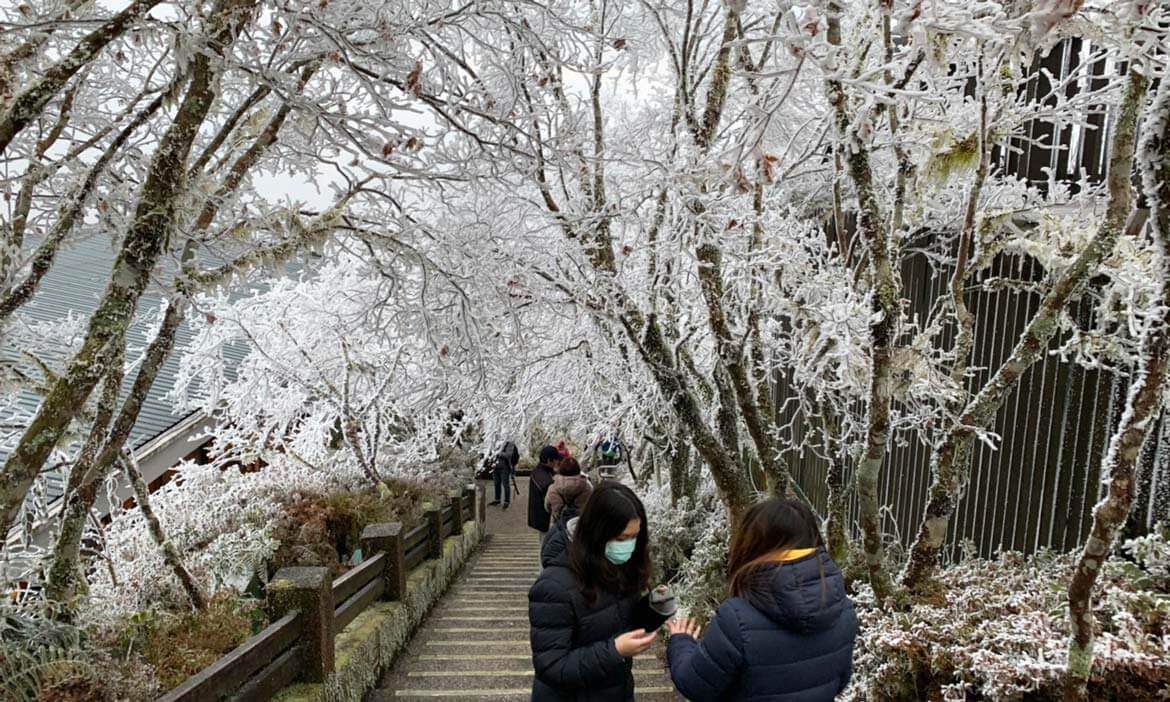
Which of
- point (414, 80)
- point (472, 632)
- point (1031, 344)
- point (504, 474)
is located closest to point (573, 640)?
point (414, 80)

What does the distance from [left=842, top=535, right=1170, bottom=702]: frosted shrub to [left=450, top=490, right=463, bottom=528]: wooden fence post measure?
21.3ft

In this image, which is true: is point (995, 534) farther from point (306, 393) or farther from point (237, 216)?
point (306, 393)

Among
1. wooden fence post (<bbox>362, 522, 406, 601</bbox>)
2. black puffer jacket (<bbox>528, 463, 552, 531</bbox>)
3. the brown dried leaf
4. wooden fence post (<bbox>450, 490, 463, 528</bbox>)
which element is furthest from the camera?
wooden fence post (<bbox>450, 490, 463, 528</bbox>)

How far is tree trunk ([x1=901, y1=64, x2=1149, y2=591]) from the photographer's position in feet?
9.23

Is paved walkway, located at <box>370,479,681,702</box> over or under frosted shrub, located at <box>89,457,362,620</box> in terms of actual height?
under

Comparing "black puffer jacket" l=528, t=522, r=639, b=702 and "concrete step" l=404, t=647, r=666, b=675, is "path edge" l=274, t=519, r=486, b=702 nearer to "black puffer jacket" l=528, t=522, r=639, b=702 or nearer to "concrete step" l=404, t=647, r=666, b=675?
"concrete step" l=404, t=647, r=666, b=675

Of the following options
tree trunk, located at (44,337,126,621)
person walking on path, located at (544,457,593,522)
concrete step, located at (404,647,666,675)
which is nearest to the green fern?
tree trunk, located at (44,337,126,621)

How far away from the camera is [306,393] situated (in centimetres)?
1058

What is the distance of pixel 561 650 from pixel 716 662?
1.85ft

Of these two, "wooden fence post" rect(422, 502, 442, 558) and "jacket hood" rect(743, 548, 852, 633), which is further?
"wooden fence post" rect(422, 502, 442, 558)

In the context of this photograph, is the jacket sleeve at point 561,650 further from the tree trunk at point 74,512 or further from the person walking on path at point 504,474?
the person walking on path at point 504,474

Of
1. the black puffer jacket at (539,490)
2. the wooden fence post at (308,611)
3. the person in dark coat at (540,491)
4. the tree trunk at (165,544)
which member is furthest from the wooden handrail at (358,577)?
the black puffer jacket at (539,490)

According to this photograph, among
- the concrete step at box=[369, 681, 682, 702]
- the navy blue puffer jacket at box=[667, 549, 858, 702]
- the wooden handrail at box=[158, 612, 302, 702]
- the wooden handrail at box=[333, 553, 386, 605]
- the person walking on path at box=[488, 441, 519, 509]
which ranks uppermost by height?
the navy blue puffer jacket at box=[667, 549, 858, 702]

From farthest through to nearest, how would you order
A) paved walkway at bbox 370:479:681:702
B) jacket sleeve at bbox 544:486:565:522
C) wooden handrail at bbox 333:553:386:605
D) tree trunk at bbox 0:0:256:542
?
1. jacket sleeve at bbox 544:486:565:522
2. paved walkway at bbox 370:479:681:702
3. wooden handrail at bbox 333:553:386:605
4. tree trunk at bbox 0:0:256:542
